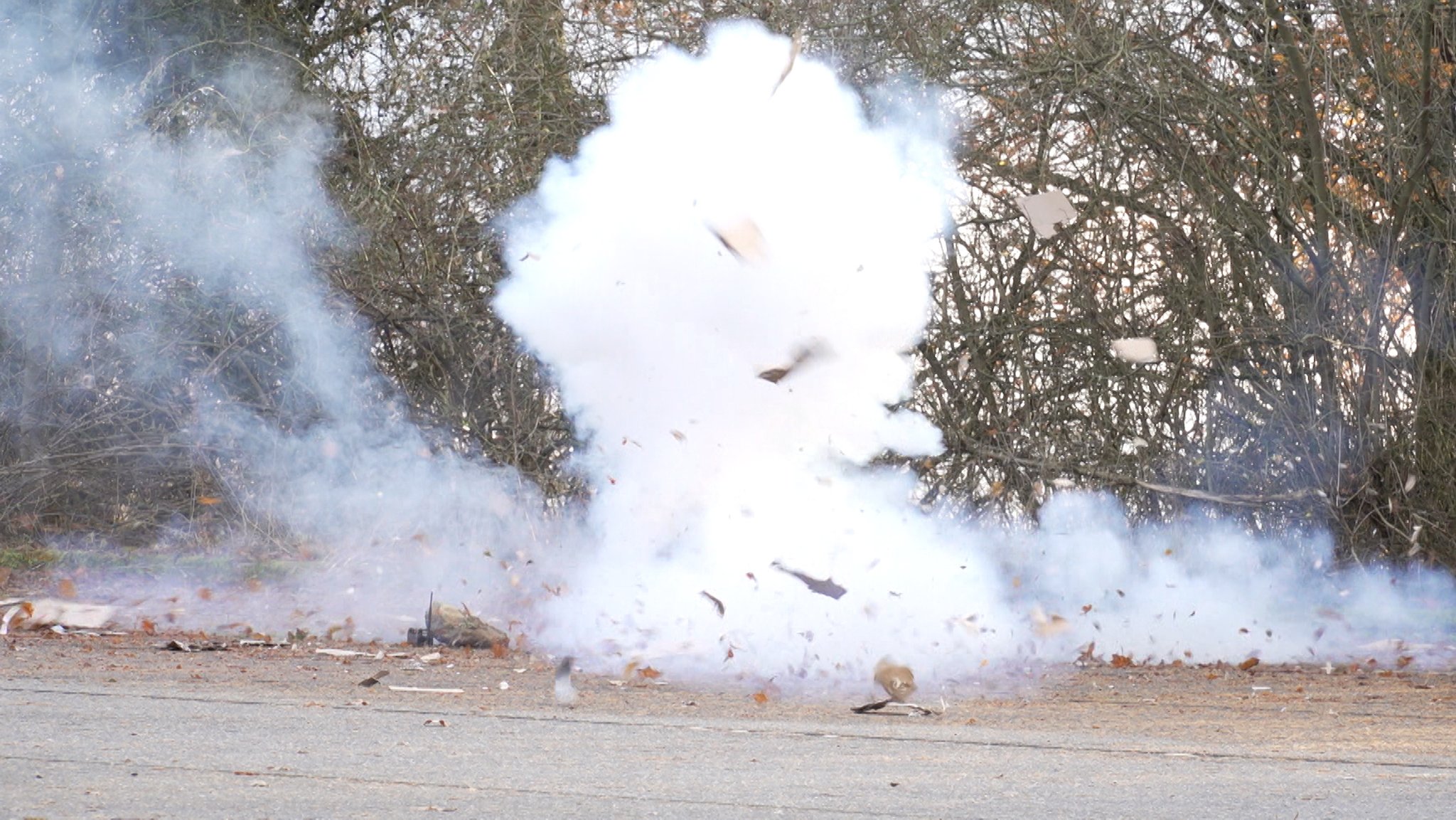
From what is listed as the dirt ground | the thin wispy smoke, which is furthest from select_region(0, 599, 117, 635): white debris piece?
the thin wispy smoke

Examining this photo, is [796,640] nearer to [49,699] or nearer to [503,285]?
[49,699]

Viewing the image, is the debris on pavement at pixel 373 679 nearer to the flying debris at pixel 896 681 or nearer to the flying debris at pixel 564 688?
the flying debris at pixel 564 688

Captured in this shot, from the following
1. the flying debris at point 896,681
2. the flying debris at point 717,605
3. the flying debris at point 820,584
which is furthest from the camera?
the flying debris at point 717,605

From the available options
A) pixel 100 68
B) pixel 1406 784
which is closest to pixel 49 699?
pixel 1406 784

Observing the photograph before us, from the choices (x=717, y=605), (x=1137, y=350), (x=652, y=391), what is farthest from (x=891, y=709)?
(x=1137, y=350)

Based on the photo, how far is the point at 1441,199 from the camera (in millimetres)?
13500

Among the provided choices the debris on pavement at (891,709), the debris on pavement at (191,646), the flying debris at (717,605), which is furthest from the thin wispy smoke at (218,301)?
the debris on pavement at (891,709)

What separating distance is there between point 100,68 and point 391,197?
2.82m

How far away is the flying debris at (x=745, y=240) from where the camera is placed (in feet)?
→ 34.2

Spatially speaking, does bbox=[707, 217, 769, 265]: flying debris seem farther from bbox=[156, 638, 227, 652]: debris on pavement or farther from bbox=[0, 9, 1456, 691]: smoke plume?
bbox=[156, 638, 227, 652]: debris on pavement

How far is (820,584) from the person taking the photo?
32.5 feet

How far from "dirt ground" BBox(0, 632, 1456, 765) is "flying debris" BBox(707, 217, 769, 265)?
8.47 feet

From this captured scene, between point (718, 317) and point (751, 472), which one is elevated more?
point (718, 317)

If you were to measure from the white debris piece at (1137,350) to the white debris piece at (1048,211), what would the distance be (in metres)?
1.13
